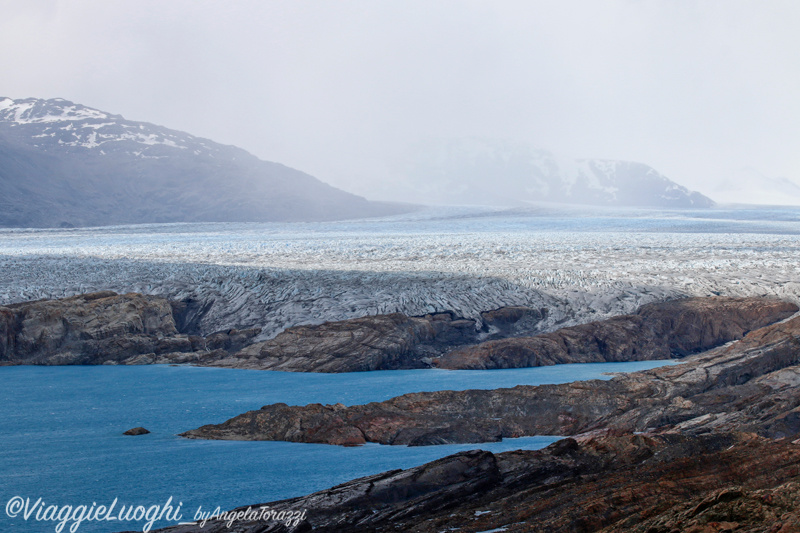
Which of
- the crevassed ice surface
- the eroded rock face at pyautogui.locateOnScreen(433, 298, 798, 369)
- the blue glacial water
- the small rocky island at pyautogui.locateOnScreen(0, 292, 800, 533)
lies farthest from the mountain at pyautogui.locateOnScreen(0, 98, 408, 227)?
the eroded rock face at pyautogui.locateOnScreen(433, 298, 798, 369)

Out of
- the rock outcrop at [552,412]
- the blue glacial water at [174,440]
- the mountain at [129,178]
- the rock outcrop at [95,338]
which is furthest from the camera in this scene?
the mountain at [129,178]

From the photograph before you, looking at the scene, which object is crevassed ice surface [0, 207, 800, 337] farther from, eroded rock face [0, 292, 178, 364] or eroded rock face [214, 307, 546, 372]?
eroded rock face [0, 292, 178, 364]

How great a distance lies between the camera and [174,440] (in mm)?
5422

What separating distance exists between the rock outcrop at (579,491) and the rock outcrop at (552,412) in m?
1.01

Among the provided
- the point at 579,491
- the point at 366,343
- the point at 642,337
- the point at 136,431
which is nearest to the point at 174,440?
the point at 136,431

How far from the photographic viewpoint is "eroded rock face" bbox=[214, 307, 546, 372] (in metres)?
9.06

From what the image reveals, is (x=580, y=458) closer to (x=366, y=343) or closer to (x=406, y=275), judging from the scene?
(x=366, y=343)

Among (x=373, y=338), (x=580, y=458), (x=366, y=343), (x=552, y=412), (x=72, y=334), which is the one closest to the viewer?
(x=580, y=458)

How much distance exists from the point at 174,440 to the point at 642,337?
706cm

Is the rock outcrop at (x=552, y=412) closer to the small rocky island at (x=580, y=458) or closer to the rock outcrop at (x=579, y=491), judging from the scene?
the small rocky island at (x=580, y=458)

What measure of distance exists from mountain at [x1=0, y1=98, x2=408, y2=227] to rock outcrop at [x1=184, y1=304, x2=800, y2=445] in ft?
106

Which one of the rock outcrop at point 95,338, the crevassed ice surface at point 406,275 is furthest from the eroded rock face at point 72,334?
the crevassed ice surface at point 406,275

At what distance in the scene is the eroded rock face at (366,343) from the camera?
9062 mm

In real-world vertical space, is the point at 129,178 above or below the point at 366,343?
above
